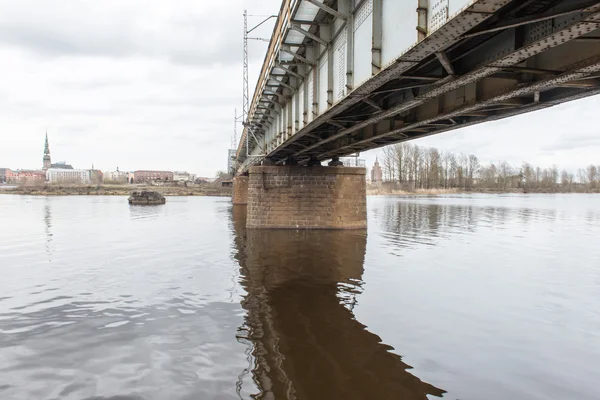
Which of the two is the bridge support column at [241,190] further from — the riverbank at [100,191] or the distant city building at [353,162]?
the riverbank at [100,191]

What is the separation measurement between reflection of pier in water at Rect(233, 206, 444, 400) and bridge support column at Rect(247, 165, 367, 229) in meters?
10.1

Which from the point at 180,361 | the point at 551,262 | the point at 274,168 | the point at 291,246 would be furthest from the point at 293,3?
the point at 274,168

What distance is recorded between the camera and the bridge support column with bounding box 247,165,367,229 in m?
25.7

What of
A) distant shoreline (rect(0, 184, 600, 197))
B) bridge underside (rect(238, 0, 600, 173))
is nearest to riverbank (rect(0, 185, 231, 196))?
distant shoreline (rect(0, 184, 600, 197))

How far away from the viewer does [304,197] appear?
25.8 metres

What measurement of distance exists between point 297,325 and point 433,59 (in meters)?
6.01

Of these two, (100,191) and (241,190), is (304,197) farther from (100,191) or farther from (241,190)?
(100,191)

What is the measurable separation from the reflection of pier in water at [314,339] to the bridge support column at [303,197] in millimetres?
10132

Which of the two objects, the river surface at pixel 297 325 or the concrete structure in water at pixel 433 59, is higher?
the concrete structure in water at pixel 433 59

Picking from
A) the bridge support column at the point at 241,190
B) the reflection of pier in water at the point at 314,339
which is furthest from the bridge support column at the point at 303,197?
the bridge support column at the point at 241,190

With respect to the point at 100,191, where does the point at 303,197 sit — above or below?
above

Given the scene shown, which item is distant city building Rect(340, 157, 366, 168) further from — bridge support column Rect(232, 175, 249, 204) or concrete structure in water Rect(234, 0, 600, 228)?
bridge support column Rect(232, 175, 249, 204)

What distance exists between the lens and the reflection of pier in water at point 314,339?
589 centimetres

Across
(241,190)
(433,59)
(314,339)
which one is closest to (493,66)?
(433,59)
